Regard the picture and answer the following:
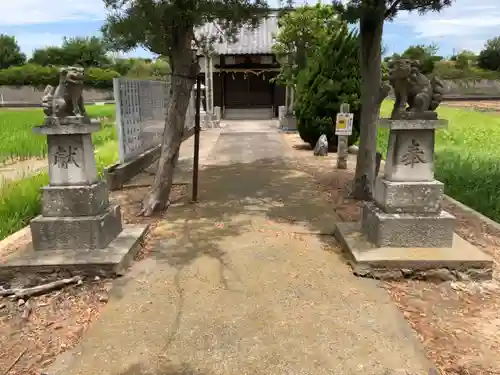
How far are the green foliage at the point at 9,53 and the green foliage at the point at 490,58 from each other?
48.9 meters

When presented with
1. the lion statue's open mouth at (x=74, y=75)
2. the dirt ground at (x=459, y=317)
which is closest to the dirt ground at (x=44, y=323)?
the lion statue's open mouth at (x=74, y=75)

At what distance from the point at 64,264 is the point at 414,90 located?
3.45 metres

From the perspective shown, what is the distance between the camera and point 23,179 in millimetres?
7145

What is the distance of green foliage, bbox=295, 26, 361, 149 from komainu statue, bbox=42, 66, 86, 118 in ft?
24.7

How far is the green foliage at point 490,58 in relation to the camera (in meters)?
44.5

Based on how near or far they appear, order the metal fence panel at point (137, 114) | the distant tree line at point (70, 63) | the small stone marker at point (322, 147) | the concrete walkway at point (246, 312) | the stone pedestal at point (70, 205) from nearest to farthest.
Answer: the concrete walkway at point (246, 312) → the stone pedestal at point (70, 205) → the metal fence panel at point (137, 114) → the small stone marker at point (322, 147) → the distant tree line at point (70, 63)

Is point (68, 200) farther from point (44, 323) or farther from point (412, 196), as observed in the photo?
point (412, 196)

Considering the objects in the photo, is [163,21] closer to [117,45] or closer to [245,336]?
[117,45]

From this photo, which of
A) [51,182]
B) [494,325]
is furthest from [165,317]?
[494,325]

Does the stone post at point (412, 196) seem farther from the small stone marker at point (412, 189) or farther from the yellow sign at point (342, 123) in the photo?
the yellow sign at point (342, 123)

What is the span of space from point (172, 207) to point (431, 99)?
11.8 feet

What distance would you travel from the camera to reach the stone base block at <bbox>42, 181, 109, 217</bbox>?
398 centimetres

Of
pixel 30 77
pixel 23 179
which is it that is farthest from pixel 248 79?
pixel 30 77

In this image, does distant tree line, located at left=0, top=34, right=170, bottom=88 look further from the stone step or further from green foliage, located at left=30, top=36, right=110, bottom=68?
the stone step
